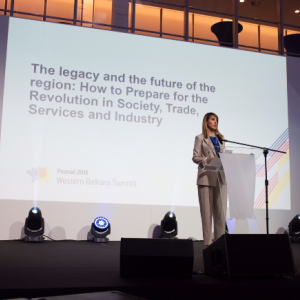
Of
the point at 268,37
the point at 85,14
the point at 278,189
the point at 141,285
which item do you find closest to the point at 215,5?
the point at 268,37

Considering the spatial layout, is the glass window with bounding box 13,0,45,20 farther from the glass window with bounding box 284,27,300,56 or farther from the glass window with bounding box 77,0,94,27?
the glass window with bounding box 284,27,300,56

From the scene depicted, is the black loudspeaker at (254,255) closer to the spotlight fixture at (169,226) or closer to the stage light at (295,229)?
the spotlight fixture at (169,226)

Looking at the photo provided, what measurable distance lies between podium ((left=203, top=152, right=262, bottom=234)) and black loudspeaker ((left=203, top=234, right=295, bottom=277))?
78 centimetres

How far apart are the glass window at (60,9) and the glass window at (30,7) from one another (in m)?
0.11

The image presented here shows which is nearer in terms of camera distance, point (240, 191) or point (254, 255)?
point (254, 255)

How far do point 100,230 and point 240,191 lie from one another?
2.59 m

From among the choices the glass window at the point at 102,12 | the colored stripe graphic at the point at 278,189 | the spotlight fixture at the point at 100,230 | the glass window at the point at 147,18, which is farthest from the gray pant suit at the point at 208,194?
the glass window at the point at 147,18

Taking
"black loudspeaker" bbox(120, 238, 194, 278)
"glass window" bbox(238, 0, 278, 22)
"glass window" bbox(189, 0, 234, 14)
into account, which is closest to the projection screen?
A: "glass window" bbox(189, 0, 234, 14)

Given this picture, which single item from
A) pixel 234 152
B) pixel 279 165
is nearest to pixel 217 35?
pixel 279 165

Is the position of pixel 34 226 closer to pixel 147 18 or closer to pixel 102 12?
pixel 102 12

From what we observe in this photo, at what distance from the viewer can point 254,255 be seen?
86.9 inches

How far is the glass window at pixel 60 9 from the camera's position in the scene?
617 centimetres

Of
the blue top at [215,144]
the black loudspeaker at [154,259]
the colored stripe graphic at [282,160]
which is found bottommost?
the black loudspeaker at [154,259]

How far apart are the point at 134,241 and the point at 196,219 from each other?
3605mm
